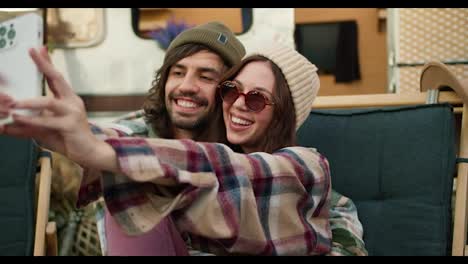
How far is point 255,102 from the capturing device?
1389 millimetres

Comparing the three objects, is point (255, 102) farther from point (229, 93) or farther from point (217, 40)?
point (217, 40)

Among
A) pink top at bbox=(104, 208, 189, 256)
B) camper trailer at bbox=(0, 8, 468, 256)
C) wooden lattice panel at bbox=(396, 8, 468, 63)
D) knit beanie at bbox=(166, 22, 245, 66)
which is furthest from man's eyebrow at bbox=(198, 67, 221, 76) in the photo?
wooden lattice panel at bbox=(396, 8, 468, 63)

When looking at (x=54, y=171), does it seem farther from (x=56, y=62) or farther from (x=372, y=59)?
(x=372, y=59)

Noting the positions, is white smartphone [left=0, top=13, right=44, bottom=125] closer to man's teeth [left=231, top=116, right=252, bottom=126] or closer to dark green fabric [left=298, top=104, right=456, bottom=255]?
man's teeth [left=231, top=116, right=252, bottom=126]

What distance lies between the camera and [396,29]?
2.98 m

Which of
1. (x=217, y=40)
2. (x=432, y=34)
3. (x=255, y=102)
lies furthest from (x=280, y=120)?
(x=432, y=34)

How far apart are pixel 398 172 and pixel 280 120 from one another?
0.45 metres

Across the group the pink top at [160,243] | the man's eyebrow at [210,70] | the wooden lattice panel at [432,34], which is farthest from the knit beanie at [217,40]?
the wooden lattice panel at [432,34]

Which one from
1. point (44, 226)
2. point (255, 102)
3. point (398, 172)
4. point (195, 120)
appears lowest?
point (44, 226)

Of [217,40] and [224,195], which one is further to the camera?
[217,40]

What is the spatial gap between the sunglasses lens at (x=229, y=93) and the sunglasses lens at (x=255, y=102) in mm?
54

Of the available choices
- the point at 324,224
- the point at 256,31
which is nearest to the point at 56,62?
the point at 256,31

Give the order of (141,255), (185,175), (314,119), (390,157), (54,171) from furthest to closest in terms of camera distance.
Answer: (54,171)
(314,119)
(390,157)
(141,255)
(185,175)

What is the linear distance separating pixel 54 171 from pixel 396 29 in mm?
1730
